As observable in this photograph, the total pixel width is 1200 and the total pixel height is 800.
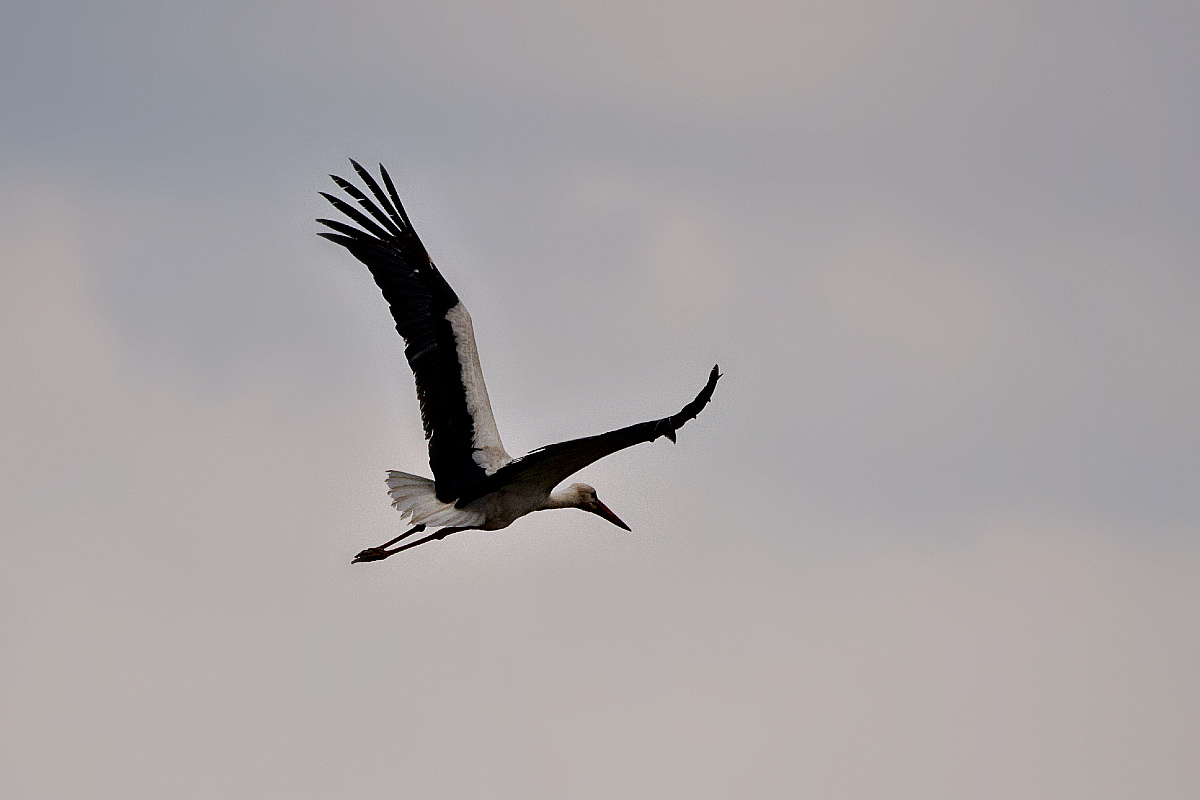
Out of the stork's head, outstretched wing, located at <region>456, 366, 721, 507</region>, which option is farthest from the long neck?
outstretched wing, located at <region>456, 366, 721, 507</region>

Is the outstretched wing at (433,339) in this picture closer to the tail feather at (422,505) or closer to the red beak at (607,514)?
the tail feather at (422,505)

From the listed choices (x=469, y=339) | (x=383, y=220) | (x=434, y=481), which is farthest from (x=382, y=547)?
(x=383, y=220)

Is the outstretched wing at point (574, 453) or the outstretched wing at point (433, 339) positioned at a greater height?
the outstretched wing at point (433, 339)

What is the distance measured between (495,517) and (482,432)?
1056 mm

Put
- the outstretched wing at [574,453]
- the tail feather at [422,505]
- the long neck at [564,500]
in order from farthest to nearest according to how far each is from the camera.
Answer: the long neck at [564,500] < the tail feather at [422,505] < the outstretched wing at [574,453]

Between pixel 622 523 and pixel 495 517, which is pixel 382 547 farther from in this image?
pixel 622 523

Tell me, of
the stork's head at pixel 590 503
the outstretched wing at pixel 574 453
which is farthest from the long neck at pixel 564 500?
the outstretched wing at pixel 574 453

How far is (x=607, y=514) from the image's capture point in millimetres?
22156

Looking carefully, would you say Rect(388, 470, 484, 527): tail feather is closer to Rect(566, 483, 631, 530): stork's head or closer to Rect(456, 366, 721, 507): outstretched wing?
Rect(456, 366, 721, 507): outstretched wing

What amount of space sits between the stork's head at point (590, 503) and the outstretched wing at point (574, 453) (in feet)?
7.41

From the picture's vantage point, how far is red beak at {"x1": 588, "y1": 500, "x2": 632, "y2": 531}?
22.0 meters

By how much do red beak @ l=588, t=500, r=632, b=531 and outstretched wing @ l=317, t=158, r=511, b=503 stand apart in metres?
3.12

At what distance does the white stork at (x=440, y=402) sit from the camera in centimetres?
1859

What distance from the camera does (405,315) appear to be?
64.5 ft
